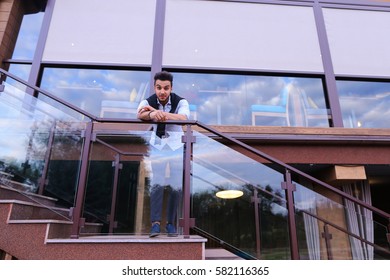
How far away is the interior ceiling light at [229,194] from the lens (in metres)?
2.73

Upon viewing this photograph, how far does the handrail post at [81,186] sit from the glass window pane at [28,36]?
3070 millimetres

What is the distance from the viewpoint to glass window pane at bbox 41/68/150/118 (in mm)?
4715

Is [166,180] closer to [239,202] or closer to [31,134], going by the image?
[239,202]

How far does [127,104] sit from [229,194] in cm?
269

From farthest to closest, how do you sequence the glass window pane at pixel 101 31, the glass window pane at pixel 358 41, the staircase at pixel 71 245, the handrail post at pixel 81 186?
1. the glass window pane at pixel 358 41
2. the glass window pane at pixel 101 31
3. the handrail post at pixel 81 186
4. the staircase at pixel 71 245

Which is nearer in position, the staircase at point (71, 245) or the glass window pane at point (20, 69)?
the staircase at point (71, 245)

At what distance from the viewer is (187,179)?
8.79 ft

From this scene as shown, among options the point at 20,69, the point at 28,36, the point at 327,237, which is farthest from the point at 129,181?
the point at 28,36

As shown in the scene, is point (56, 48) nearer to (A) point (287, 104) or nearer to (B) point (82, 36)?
(B) point (82, 36)

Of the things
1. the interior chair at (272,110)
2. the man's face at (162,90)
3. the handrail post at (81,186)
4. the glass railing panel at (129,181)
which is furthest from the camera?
the interior chair at (272,110)

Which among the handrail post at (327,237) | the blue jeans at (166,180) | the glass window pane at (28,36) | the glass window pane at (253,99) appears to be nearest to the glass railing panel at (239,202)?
the blue jeans at (166,180)

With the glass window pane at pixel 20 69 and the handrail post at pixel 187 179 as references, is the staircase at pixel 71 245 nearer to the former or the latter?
the handrail post at pixel 187 179

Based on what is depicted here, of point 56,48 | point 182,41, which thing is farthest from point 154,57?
point 56,48
